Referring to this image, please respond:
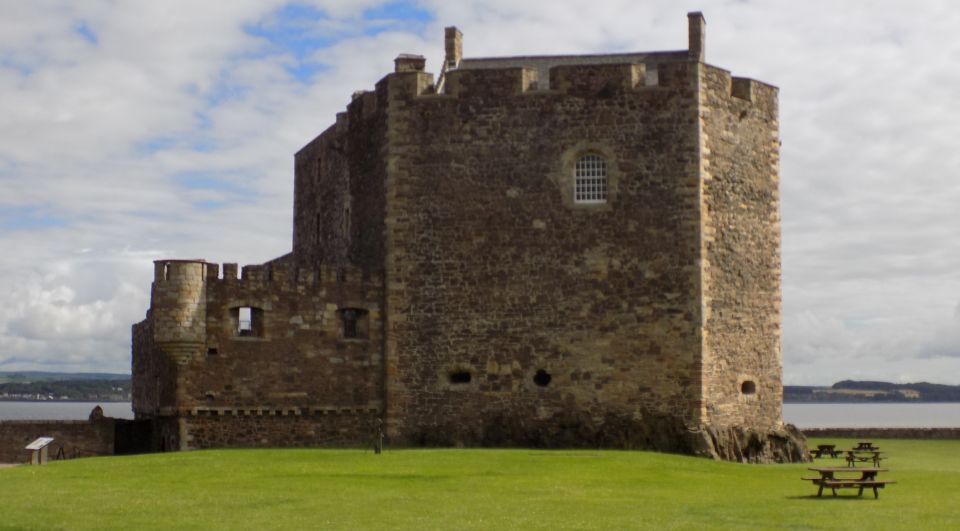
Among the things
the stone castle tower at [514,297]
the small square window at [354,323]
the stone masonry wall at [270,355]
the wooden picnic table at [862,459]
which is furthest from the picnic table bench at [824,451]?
the small square window at [354,323]

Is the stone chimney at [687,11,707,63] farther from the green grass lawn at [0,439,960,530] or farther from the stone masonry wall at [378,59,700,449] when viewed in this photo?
the green grass lawn at [0,439,960,530]

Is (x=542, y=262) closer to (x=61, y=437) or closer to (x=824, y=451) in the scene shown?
(x=824, y=451)

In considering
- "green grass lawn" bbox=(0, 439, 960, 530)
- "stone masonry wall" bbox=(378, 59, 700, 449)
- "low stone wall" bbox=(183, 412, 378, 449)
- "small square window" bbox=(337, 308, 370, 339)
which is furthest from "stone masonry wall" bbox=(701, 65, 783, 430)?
"low stone wall" bbox=(183, 412, 378, 449)

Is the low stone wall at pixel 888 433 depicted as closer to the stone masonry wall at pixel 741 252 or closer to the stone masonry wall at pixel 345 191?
the stone masonry wall at pixel 741 252

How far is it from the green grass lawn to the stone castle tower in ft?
8.08

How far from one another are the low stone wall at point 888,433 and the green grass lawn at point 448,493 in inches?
592

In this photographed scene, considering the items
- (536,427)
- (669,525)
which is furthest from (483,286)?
(669,525)

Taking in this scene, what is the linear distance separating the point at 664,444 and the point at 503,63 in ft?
43.8

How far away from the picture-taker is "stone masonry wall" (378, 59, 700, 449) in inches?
1314

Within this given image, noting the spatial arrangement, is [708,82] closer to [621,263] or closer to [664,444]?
[621,263]

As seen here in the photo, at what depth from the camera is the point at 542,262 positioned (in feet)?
111

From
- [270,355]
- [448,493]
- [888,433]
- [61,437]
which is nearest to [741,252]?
[270,355]

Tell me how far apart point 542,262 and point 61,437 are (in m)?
14.3

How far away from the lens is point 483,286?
112ft
